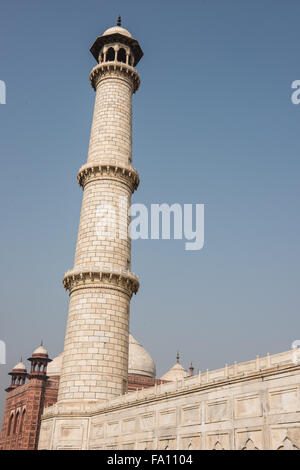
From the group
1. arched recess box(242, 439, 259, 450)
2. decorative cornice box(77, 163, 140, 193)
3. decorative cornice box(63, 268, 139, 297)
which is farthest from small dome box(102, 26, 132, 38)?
arched recess box(242, 439, 259, 450)

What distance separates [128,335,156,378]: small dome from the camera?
154 ft

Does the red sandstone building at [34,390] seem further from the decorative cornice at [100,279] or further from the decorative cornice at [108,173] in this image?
the decorative cornice at [108,173]

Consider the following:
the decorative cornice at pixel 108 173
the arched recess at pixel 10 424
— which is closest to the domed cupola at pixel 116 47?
the decorative cornice at pixel 108 173

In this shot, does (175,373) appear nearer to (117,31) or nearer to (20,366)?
(20,366)

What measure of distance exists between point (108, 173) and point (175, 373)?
101 feet

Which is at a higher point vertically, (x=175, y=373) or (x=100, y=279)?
(x=175, y=373)

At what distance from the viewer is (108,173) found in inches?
1118

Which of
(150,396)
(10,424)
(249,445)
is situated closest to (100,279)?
(150,396)

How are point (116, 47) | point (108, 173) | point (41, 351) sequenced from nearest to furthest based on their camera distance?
point (108, 173), point (116, 47), point (41, 351)

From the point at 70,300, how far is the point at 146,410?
362 inches

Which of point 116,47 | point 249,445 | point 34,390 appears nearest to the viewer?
point 249,445

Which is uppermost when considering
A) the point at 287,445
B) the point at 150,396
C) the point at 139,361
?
the point at 139,361

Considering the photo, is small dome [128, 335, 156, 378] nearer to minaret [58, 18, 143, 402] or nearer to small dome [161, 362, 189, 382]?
small dome [161, 362, 189, 382]

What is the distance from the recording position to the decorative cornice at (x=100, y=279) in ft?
84.2
